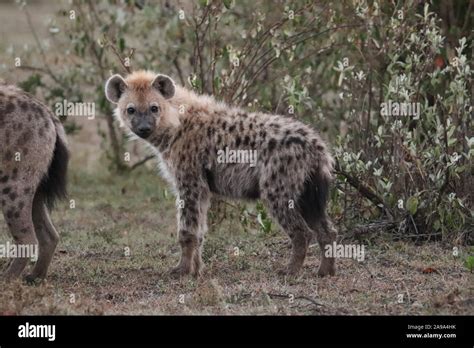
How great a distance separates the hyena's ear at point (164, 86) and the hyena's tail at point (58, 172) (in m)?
0.74

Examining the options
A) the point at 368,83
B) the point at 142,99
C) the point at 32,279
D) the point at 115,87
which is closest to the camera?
the point at 32,279

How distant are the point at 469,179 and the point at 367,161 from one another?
704 millimetres

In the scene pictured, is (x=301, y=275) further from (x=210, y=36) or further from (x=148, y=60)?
(x=148, y=60)

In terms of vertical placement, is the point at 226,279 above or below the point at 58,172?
below

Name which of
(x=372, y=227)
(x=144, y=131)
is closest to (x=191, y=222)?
(x=144, y=131)

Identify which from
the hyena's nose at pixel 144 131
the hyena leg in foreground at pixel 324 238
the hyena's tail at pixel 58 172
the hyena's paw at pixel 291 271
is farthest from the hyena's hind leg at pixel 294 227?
the hyena's tail at pixel 58 172

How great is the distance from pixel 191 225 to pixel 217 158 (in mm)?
431

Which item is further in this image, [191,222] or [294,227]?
[191,222]

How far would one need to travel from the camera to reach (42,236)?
620 cm

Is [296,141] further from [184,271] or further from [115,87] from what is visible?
[115,87]

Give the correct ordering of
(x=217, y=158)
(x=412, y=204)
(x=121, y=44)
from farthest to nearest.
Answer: (x=121, y=44) → (x=412, y=204) → (x=217, y=158)

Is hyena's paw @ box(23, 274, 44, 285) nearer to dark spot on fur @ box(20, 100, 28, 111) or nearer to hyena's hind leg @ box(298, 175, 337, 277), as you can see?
dark spot on fur @ box(20, 100, 28, 111)

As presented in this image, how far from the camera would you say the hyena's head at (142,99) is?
6477 mm

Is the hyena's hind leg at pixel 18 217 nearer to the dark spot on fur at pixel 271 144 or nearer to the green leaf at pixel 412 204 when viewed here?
the dark spot on fur at pixel 271 144
